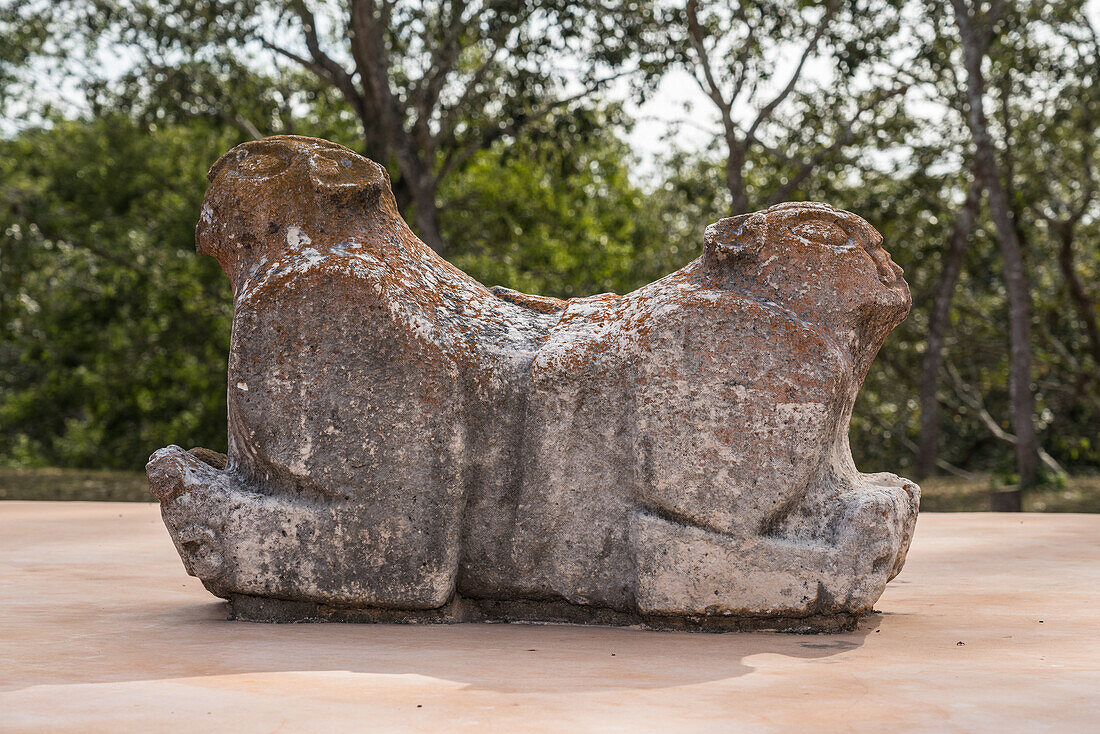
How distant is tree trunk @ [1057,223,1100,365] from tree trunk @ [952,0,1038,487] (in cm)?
268

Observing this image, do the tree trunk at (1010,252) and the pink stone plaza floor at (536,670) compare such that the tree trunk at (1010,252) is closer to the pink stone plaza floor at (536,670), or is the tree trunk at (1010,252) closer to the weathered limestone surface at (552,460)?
the pink stone plaza floor at (536,670)

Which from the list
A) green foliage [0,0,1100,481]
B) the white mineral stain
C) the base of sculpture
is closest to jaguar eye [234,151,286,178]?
the white mineral stain

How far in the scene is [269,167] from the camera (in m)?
4.47

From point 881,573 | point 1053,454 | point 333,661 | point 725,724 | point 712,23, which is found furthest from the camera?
point 1053,454

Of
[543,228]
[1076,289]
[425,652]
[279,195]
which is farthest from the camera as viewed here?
[543,228]

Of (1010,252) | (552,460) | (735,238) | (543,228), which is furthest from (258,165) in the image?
(543,228)

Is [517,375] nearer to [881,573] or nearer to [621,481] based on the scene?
[621,481]

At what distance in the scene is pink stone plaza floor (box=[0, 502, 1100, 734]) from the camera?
2.57 meters

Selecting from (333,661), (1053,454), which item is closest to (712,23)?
(1053,454)

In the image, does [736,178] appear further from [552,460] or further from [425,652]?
[425,652]

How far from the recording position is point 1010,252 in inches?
439

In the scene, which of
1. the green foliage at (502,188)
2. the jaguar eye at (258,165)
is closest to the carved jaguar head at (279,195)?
the jaguar eye at (258,165)

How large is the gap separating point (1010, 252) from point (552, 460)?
8.54m

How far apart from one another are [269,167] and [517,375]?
134 centimetres
